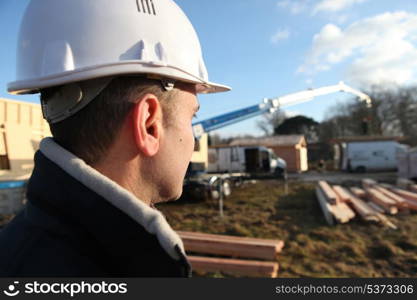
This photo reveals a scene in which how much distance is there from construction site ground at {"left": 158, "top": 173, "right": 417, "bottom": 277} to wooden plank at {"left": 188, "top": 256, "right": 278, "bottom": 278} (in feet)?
0.48

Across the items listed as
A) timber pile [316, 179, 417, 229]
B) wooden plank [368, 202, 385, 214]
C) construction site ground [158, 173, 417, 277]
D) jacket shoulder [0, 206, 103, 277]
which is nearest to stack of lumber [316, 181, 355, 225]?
timber pile [316, 179, 417, 229]

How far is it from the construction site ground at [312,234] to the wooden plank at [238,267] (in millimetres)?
145

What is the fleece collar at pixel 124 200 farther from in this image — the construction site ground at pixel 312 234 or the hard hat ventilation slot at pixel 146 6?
the construction site ground at pixel 312 234

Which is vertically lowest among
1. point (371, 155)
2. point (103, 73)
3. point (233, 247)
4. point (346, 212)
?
point (346, 212)

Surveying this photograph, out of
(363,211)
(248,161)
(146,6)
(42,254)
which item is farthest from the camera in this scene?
(248,161)

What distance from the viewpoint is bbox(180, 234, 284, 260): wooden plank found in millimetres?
6277

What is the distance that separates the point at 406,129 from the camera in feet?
141

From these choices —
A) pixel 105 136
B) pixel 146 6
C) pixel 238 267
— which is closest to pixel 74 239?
pixel 105 136

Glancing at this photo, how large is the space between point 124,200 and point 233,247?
5743 millimetres

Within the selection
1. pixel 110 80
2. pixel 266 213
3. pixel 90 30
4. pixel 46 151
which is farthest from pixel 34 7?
pixel 266 213

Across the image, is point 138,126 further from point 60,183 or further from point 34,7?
point 34,7

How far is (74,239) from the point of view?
1.00 metres

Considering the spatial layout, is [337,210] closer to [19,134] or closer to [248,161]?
[19,134]

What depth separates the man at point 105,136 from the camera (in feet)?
3.36
